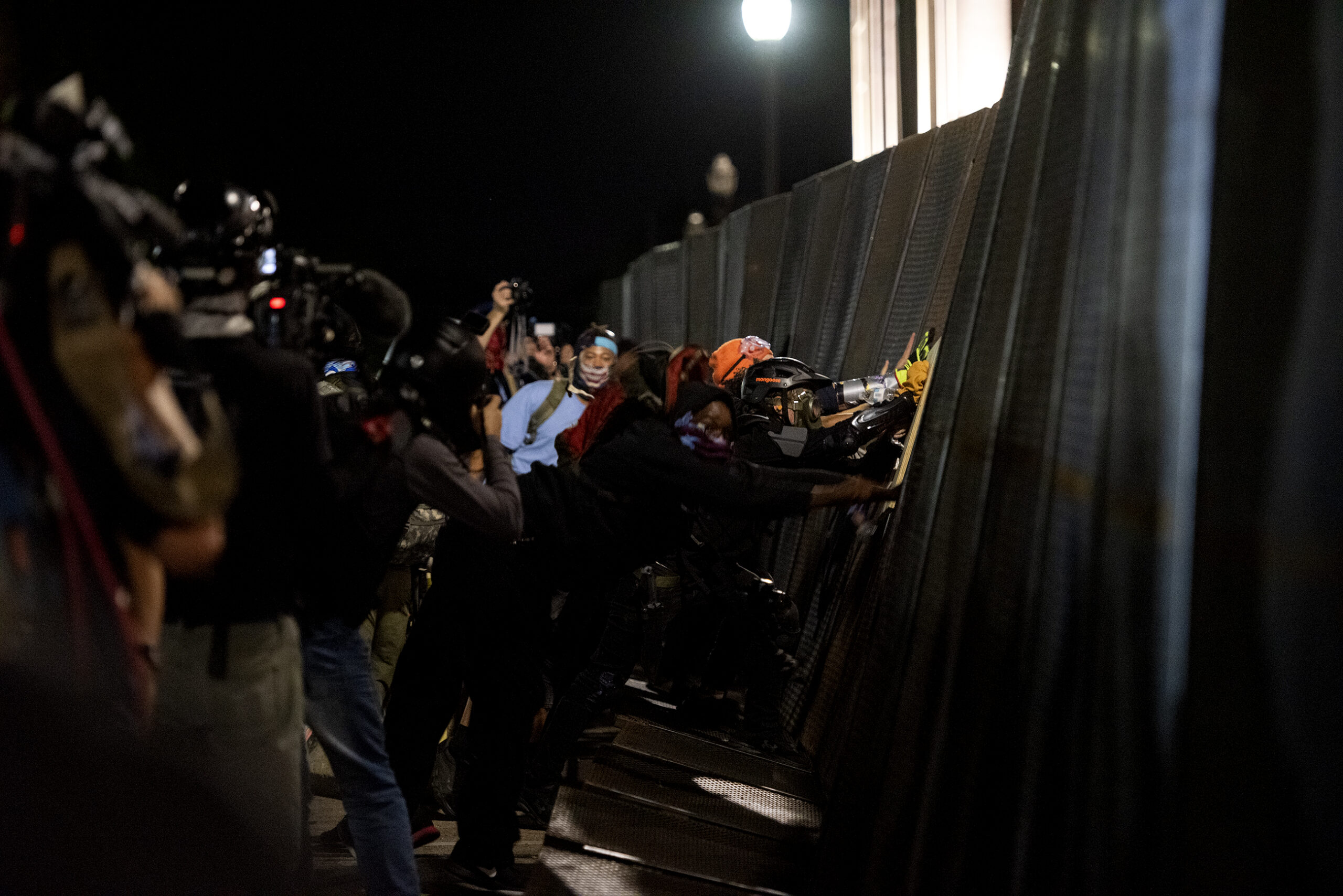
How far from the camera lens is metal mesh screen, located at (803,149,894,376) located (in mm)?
7352

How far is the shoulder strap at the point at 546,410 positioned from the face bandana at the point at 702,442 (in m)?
2.42

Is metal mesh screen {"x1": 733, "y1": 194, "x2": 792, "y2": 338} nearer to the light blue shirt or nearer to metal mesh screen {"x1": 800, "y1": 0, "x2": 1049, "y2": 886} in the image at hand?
the light blue shirt

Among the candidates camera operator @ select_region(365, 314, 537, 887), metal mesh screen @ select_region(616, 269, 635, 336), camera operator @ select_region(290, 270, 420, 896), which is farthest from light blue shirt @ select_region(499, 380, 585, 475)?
metal mesh screen @ select_region(616, 269, 635, 336)

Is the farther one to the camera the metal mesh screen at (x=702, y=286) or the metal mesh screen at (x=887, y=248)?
the metal mesh screen at (x=702, y=286)

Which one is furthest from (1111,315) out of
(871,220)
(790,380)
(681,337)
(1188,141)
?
(681,337)

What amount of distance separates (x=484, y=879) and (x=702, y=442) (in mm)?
1731

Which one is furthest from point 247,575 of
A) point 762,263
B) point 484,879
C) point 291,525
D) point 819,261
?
point 762,263

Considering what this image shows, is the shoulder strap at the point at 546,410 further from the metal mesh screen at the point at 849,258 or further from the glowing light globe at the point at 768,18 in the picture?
the glowing light globe at the point at 768,18

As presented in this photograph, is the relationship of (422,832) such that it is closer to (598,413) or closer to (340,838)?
(340,838)

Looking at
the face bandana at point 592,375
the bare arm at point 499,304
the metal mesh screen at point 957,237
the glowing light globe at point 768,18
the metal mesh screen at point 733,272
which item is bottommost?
the bare arm at point 499,304

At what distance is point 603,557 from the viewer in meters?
4.02

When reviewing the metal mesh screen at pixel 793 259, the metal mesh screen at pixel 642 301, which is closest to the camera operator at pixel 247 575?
the metal mesh screen at pixel 793 259

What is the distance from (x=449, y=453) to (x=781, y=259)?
6.83 m

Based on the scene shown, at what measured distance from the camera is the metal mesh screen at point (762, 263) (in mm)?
9742
